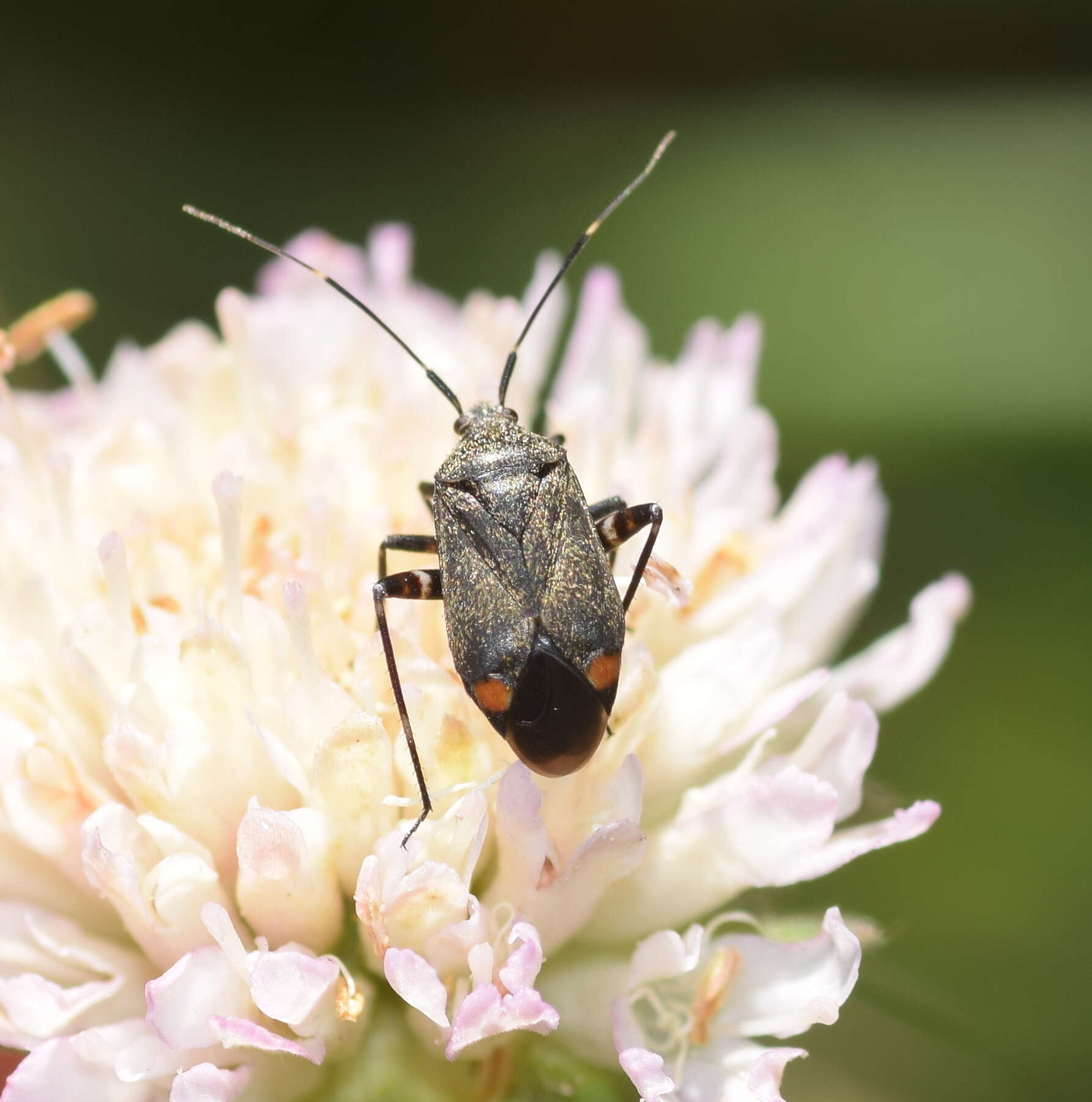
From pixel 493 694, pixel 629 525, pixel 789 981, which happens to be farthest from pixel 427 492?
pixel 789 981

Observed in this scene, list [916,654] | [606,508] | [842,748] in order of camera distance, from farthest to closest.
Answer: [916,654] → [606,508] → [842,748]

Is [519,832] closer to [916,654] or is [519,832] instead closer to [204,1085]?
[204,1085]

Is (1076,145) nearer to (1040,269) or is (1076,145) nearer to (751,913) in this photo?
(1040,269)

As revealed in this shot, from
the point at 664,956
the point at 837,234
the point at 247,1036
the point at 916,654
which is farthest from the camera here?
Answer: the point at 837,234

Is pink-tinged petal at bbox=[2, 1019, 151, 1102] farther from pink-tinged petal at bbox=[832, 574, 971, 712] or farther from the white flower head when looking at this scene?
pink-tinged petal at bbox=[832, 574, 971, 712]

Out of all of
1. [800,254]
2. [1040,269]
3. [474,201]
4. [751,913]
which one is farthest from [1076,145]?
[751,913]

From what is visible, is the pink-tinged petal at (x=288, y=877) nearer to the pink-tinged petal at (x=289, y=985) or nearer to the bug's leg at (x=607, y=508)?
the pink-tinged petal at (x=289, y=985)
